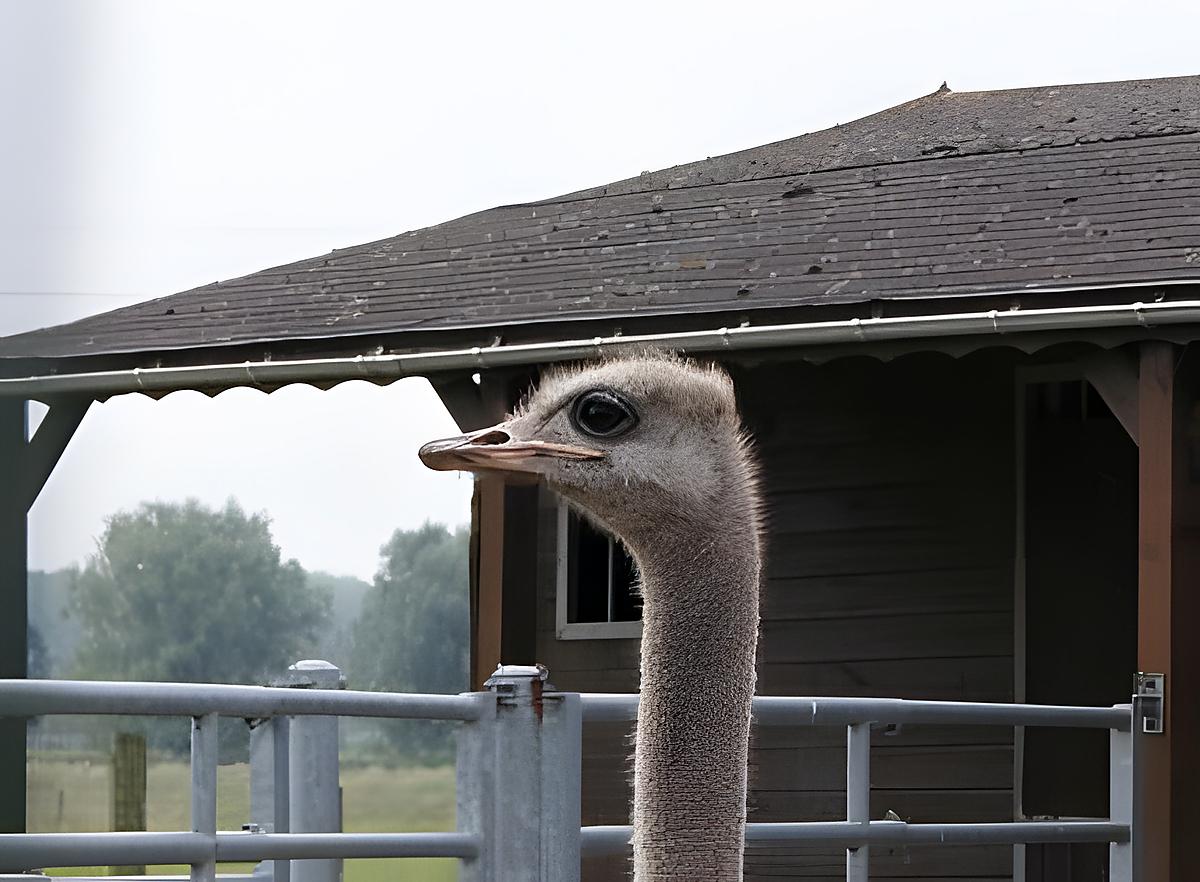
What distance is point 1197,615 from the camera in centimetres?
760

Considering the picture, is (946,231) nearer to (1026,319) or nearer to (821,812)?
(1026,319)

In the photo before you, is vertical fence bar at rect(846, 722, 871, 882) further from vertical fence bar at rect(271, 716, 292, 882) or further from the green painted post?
the green painted post

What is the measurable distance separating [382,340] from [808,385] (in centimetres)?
204

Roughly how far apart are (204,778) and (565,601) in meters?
6.90

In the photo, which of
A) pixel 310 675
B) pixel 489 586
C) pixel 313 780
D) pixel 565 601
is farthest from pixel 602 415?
pixel 565 601

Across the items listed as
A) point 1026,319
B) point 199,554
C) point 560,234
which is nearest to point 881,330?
point 1026,319

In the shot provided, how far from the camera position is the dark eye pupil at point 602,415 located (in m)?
3.54

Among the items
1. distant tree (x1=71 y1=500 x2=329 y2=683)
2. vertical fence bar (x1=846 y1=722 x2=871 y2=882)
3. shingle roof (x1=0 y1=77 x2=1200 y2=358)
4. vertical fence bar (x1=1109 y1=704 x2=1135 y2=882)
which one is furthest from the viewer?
distant tree (x1=71 y1=500 x2=329 y2=683)

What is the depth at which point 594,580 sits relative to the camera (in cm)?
1066

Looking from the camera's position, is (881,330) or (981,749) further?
(981,749)

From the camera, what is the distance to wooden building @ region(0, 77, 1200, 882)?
28.5ft

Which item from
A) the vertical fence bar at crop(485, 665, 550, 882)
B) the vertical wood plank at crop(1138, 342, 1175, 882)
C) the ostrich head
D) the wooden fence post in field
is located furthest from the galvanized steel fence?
the vertical wood plank at crop(1138, 342, 1175, 882)

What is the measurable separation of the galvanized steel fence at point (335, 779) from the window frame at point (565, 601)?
486cm

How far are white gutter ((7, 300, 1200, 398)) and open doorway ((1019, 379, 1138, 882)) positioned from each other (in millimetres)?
1744
